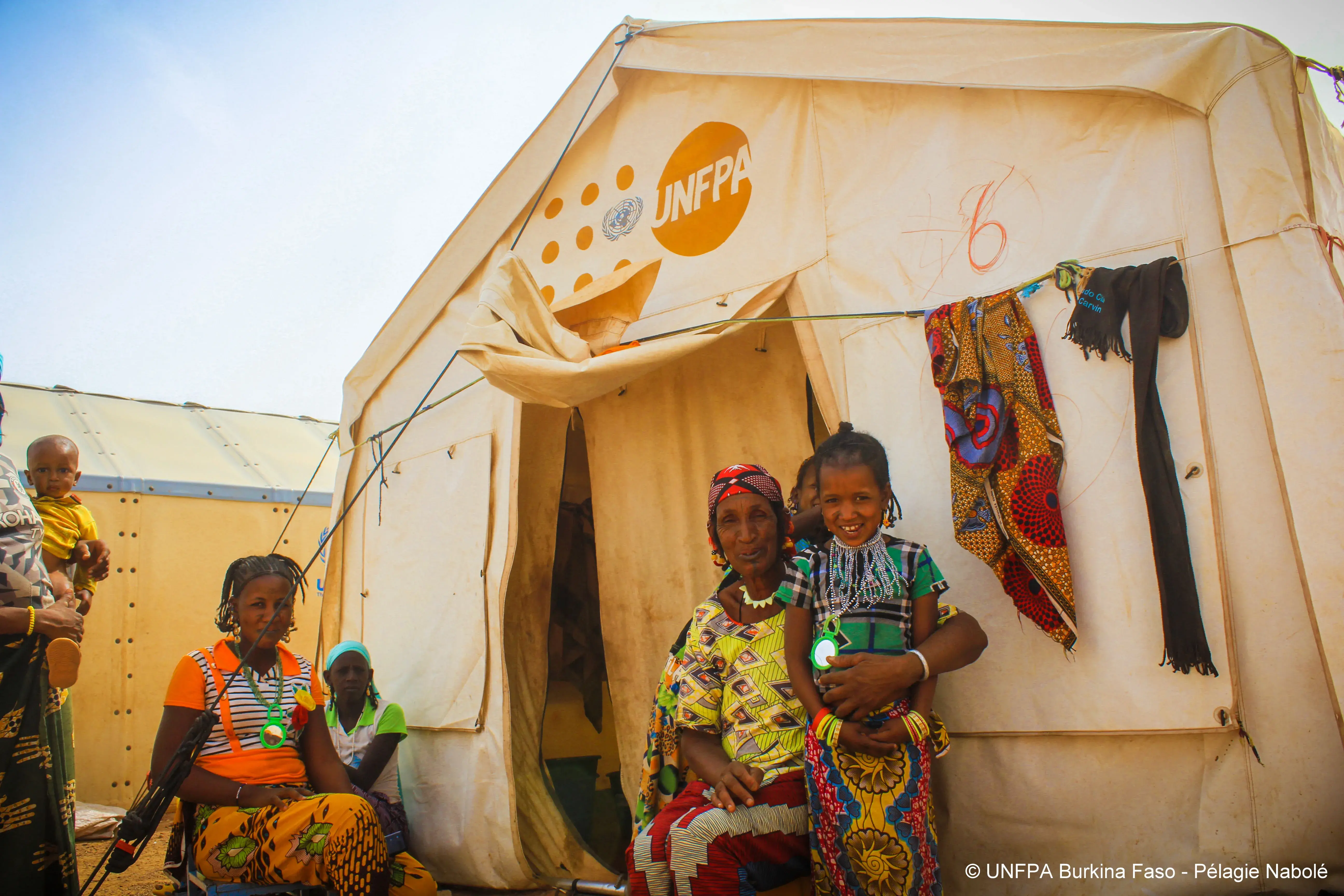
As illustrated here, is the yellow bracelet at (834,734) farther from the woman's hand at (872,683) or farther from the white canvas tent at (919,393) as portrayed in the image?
the white canvas tent at (919,393)

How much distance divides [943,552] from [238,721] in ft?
7.69

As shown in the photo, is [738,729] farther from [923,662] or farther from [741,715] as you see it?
[923,662]

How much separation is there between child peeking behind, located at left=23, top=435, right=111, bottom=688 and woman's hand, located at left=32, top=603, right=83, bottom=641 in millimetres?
835

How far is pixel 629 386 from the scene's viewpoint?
375cm

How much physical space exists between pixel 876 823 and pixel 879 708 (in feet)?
0.83

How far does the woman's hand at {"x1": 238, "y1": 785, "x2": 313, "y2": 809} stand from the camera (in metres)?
2.61

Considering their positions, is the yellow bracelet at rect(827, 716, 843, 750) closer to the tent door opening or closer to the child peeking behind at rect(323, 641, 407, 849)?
the tent door opening

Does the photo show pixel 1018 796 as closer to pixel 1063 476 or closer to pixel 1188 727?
pixel 1188 727

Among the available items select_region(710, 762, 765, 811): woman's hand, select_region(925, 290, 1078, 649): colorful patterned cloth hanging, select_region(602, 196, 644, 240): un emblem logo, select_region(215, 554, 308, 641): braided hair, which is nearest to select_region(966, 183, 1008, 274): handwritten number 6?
select_region(925, 290, 1078, 649): colorful patterned cloth hanging

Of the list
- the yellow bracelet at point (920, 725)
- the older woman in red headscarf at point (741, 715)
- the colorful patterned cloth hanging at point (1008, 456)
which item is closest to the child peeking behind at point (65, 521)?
the older woman in red headscarf at point (741, 715)

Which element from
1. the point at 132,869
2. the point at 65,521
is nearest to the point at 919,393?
the point at 65,521

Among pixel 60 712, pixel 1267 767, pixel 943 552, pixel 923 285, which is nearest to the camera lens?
pixel 1267 767

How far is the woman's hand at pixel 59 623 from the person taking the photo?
2.53 m

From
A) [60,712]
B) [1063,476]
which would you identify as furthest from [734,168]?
[60,712]
